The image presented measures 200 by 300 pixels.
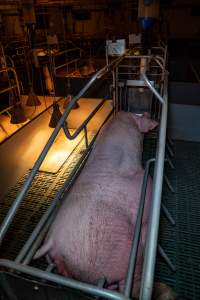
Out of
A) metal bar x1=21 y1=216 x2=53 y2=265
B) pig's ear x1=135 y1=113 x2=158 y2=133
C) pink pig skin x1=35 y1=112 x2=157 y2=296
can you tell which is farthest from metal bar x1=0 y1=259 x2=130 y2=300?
pig's ear x1=135 y1=113 x2=158 y2=133

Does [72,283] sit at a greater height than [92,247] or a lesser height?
greater

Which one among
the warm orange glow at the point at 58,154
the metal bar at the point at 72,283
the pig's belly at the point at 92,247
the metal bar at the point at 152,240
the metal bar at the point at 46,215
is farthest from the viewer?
the warm orange glow at the point at 58,154

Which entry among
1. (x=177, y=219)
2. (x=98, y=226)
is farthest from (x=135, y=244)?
(x=177, y=219)

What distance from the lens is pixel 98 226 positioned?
1371 mm

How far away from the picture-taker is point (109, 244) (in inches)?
53.1

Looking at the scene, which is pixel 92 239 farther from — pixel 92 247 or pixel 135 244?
pixel 135 244

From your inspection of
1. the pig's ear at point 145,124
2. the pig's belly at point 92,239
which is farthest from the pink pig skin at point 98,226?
the pig's ear at point 145,124

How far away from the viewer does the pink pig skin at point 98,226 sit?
4.34ft

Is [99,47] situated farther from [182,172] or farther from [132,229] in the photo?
[132,229]

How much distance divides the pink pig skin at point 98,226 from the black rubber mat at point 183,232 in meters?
0.58

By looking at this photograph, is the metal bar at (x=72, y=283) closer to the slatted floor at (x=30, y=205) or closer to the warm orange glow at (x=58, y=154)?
the slatted floor at (x=30, y=205)

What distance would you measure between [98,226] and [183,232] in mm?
1155

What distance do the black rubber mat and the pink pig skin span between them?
0.58m

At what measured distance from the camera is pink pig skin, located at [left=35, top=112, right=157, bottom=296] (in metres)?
1.32
